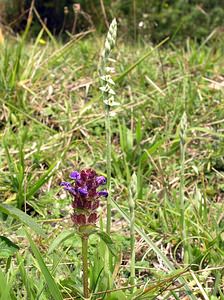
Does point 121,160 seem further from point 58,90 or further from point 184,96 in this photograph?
point 58,90

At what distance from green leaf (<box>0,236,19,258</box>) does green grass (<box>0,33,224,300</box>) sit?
48 millimetres

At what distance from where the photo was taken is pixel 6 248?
133cm

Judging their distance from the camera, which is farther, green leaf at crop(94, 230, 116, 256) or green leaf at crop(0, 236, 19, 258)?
green leaf at crop(0, 236, 19, 258)

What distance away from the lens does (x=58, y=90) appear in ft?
9.30

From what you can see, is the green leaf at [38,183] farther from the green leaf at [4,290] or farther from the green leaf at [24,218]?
the green leaf at [4,290]

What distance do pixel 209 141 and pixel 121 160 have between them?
43 cm

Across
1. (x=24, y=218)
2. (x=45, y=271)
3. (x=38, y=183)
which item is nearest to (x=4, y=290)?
(x=45, y=271)

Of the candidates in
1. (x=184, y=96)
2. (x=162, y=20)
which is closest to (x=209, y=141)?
(x=184, y=96)


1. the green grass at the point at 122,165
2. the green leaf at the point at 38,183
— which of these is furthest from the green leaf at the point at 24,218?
the green leaf at the point at 38,183

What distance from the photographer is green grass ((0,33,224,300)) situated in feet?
4.62

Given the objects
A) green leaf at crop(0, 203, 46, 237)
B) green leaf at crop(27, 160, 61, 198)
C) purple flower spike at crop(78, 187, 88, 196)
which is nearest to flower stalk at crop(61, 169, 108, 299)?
purple flower spike at crop(78, 187, 88, 196)

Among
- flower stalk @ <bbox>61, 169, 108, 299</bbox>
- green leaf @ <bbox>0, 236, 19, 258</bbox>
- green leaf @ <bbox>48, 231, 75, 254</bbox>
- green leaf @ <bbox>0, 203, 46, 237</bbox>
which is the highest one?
flower stalk @ <bbox>61, 169, 108, 299</bbox>

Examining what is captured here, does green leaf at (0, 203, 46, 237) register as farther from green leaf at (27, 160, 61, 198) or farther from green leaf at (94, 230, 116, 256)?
green leaf at (27, 160, 61, 198)

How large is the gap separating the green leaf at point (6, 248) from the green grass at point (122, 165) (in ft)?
A: 0.16
